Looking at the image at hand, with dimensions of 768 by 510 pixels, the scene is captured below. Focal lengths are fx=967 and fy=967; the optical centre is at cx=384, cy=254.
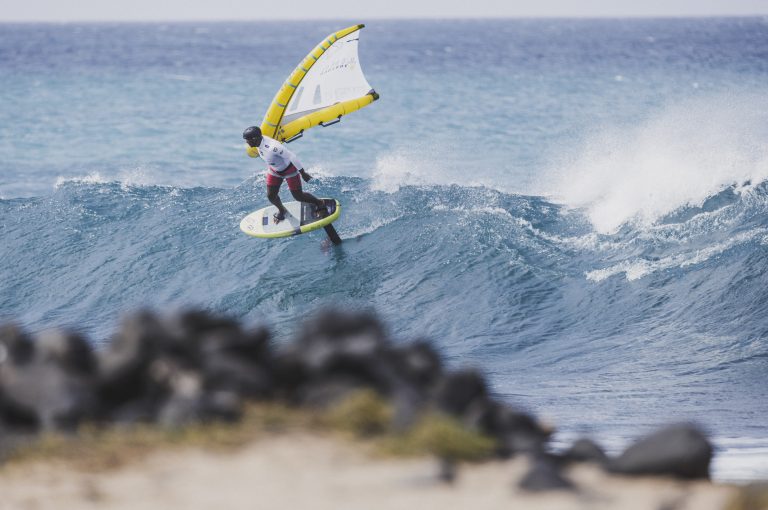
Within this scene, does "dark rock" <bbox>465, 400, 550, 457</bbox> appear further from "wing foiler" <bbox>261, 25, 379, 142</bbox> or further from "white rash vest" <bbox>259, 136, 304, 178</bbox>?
"wing foiler" <bbox>261, 25, 379, 142</bbox>

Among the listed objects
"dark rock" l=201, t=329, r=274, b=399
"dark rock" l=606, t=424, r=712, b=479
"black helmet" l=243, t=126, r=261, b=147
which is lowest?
"dark rock" l=606, t=424, r=712, b=479

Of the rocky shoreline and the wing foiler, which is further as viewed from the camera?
the wing foiler

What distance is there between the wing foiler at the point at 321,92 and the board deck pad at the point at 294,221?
1.46 meters

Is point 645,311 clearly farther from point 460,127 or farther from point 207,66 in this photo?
point 207,66

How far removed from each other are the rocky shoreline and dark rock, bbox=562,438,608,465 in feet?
0.04

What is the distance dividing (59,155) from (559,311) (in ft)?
97.2

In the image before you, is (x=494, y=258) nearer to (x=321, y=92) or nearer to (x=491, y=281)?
(x=491, y=281)

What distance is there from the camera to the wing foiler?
1950cm

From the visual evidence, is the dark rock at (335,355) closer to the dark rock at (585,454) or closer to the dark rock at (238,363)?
the dark rock at (238,363)

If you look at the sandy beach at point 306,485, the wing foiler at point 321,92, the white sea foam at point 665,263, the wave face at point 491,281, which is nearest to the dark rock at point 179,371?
the sandy beach at point 306,485

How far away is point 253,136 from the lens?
703 inches

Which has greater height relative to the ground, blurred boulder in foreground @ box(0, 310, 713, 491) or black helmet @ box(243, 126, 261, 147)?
black helmet @ box(243, 126, 261, 147)

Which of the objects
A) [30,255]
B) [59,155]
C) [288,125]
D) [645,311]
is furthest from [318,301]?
[59,155]

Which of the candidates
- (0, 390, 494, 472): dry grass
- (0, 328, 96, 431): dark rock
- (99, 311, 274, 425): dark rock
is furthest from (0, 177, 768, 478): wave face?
(0, 328, 96, 431): dark rock
